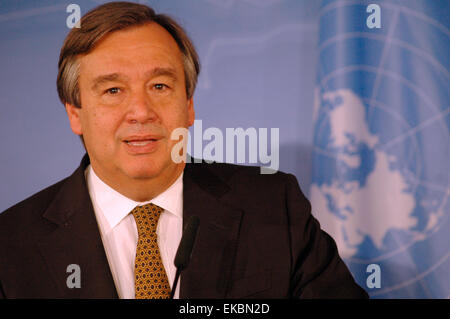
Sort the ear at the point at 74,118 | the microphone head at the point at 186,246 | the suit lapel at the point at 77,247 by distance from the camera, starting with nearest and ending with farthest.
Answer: the microphone head at the point at 186,246 < the suit lapel at the point at 77,247 < the ear at the point at 74,118

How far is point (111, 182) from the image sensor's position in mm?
1661

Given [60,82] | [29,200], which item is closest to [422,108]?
[60,82]

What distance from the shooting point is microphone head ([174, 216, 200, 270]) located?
1.27 meters

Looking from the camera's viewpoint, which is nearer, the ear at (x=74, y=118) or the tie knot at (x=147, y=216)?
the tie knot at (x=147, y=216)

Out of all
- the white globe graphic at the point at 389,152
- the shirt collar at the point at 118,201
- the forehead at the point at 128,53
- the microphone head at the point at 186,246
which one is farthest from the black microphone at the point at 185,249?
the white globe graphic at the point at 389,152

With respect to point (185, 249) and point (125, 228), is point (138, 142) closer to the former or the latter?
point (125, 228)

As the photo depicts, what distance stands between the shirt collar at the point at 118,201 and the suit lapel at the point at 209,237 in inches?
1.1

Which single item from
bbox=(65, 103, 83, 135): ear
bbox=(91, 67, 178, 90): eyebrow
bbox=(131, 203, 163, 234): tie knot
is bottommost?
bbox=(131, 203, 163, 234): tie knot

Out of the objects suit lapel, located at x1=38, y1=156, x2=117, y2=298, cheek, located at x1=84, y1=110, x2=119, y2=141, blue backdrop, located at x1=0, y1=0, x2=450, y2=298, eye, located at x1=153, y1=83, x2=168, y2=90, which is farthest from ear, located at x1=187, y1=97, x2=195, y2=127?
suit lapel, located at x1=38, y1=156, x2=117, y2=298

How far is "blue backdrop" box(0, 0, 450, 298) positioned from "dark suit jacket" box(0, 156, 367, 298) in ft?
0.79

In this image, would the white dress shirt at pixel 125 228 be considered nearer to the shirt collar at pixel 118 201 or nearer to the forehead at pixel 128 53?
the shirt collar at pixel 118 201

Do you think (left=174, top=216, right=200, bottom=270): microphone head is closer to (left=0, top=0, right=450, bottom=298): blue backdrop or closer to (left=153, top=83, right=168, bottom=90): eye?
(left=153, top=83, right=168, bottom=90): eye

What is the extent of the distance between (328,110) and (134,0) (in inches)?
33.3

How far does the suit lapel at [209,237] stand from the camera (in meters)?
1.52
